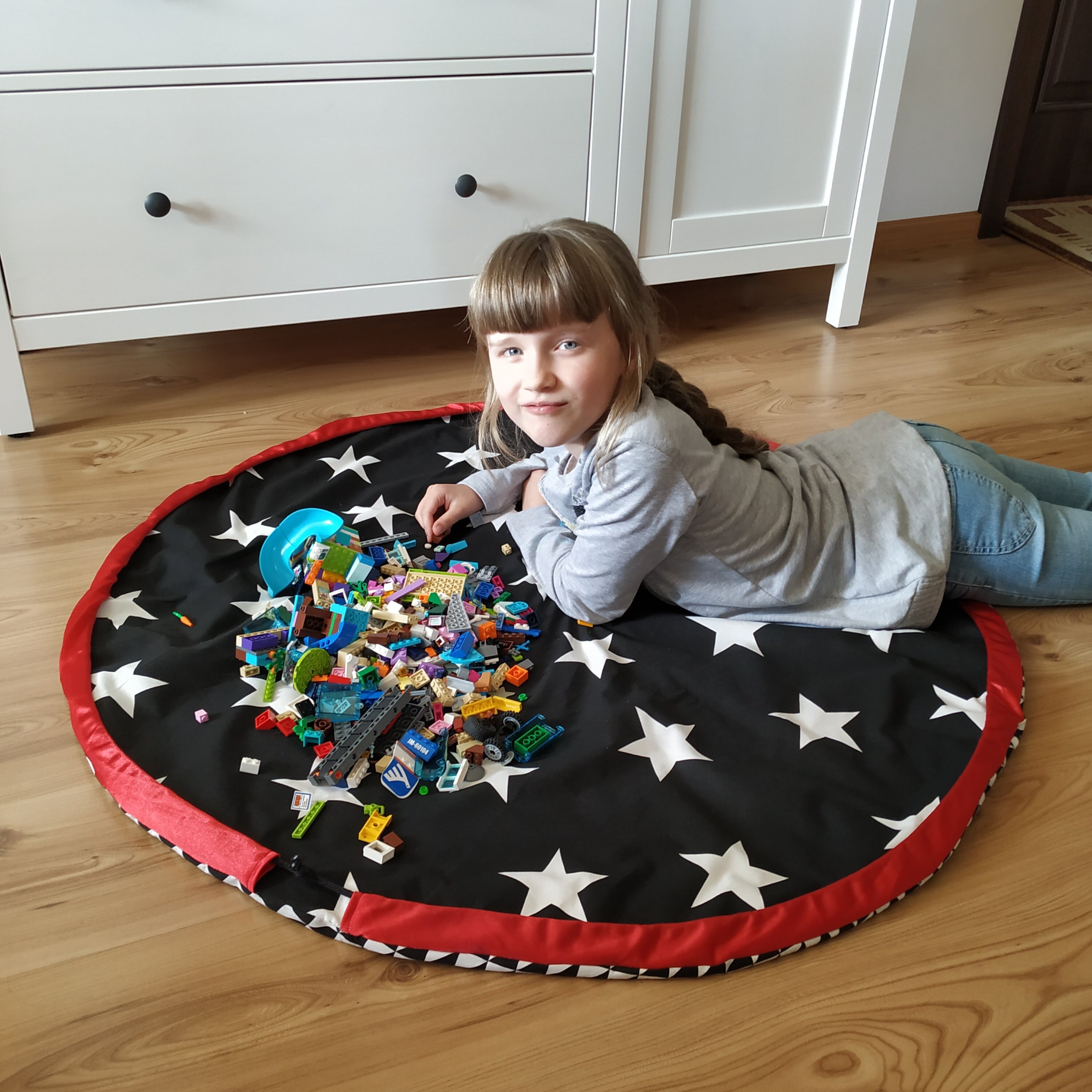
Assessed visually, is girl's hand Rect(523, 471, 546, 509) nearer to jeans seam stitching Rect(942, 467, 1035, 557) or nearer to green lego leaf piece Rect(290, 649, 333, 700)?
green lego leaf piece Rect(290, 649, 333, 700)

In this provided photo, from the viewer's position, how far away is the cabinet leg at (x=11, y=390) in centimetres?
143

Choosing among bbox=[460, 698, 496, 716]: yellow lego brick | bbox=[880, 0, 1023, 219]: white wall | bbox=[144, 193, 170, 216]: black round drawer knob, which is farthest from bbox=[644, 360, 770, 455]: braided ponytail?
bbox=[880, 0, 1023, 219]: white wall

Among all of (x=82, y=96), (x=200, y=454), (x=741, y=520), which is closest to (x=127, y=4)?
(x=82, y=96)

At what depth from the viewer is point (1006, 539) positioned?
111 centimetres

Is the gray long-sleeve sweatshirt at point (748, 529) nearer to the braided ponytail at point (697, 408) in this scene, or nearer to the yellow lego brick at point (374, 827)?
the braided ponytail at point (697, 408)

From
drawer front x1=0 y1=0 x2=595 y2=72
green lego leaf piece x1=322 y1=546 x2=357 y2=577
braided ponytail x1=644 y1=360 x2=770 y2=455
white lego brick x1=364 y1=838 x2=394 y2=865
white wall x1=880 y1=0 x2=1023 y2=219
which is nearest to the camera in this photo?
white lego brick x1=364 y1=838 x2=394 y2=865

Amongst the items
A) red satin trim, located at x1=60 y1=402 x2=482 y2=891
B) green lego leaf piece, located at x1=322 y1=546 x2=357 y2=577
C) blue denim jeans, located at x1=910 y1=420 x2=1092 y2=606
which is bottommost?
red satin trim, located at x1=60 y1=402 x2=482 y2=891

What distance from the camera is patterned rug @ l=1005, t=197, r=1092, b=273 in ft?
7.28

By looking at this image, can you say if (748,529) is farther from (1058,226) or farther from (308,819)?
(1058,226)

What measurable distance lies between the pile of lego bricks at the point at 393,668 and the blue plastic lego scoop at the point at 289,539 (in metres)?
0.02

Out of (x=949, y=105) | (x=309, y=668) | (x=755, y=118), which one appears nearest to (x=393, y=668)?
(x=309, y=668)

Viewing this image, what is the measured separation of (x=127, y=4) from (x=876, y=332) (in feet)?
4.32

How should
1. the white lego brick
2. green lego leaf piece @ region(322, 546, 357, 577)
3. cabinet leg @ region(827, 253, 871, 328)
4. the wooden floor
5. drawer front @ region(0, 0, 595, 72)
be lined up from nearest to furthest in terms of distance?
the wooden floor → the white lego brick → green lego leaf piece @ region(322, 546, 357, 577) → drawer front @ region(0, 0, 595, 72) → cabinet leg @ region(827, 253, 871, 328)

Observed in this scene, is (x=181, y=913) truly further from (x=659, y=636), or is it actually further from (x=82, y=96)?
(x=82, y=96)
